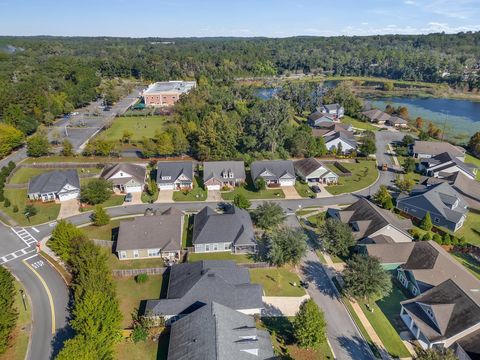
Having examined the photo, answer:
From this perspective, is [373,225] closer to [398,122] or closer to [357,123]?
[398,122]

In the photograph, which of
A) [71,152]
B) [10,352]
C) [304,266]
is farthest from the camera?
[71,152]

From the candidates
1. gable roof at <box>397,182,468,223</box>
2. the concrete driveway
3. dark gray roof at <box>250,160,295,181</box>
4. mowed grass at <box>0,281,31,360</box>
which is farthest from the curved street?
gable roof at <box>397,182,468,223</box>

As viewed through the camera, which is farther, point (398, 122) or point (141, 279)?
point (398, 122)

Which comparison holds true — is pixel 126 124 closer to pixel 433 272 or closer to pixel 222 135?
pixel 222 135

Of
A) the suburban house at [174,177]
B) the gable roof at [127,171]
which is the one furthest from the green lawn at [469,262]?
the gable roof at [127,171]

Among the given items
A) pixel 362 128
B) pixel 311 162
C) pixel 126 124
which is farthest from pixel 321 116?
pixel 126 124

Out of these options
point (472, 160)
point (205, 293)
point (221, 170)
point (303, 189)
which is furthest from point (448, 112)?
point (205, 293)
